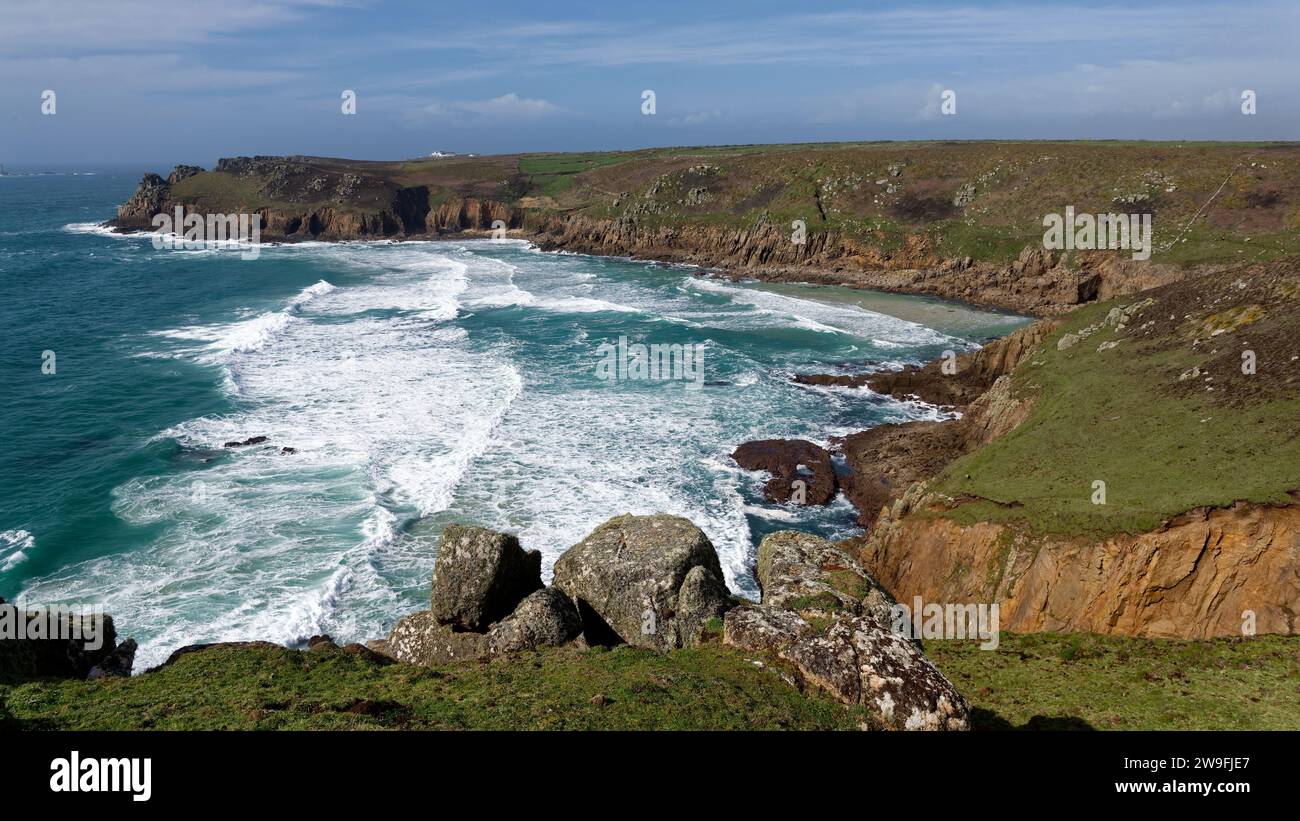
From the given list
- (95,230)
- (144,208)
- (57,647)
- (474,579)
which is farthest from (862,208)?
(95,230)

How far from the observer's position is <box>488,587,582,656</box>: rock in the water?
734 inches

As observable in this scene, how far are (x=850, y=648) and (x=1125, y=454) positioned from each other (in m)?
19.3

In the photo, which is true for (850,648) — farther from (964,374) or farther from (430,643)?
(964,374)

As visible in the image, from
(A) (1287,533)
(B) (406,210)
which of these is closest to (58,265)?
(B) (406,210)

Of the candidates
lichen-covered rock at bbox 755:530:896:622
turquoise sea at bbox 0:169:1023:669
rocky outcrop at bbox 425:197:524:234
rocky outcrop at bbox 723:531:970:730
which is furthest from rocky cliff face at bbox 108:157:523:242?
rocky outcrop at bbox 723:531:970:730

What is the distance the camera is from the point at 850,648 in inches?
592

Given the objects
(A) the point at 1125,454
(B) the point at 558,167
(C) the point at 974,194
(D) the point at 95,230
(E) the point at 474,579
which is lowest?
(E) the point at 474,579

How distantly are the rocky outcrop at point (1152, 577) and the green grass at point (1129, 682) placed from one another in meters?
1.84

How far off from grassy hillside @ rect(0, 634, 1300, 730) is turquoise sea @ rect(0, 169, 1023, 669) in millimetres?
10944

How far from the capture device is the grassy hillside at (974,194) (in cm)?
7725
